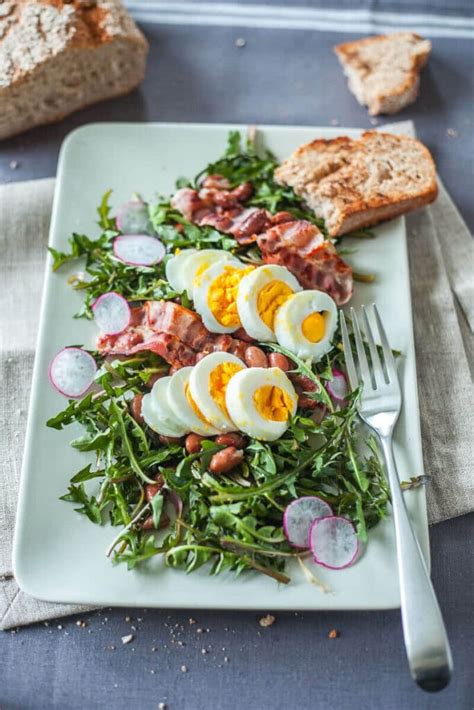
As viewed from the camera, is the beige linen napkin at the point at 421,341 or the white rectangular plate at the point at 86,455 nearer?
the white rectangular plate at the point at 86,455

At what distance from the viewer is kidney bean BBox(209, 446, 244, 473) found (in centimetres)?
327

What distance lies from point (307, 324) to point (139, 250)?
0.91m

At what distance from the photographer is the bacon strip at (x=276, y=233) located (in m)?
3.74

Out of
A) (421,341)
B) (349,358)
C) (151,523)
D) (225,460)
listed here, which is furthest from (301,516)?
(421,341)

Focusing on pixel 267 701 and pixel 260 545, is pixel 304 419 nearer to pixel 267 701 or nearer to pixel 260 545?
pixel 260 545

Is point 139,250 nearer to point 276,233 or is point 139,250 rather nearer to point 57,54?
point 276,233

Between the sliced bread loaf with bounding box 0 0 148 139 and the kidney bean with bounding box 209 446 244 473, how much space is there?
2.38 metres

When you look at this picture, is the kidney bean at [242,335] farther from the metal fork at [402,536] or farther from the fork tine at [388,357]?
the fork tine at [388,357]

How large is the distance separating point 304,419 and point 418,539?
643 millimetres

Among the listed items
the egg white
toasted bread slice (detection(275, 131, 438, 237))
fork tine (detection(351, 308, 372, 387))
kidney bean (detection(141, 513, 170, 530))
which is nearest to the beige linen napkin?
toasted bread slice (detection(275, 131, 438, 237))

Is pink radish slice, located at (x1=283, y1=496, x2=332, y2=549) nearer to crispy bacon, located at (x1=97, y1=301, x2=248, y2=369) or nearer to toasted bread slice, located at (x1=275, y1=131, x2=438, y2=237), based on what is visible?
crispy bacon, located at (x1=97, y1=301, x2=248, y2=369)

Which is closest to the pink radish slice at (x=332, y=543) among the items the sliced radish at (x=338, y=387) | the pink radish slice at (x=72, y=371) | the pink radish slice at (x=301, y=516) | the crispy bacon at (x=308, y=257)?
the pink radish slice at (x=301, y=516)

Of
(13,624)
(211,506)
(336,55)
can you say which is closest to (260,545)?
(211,506)

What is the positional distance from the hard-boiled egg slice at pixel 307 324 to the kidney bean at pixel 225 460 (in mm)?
525
